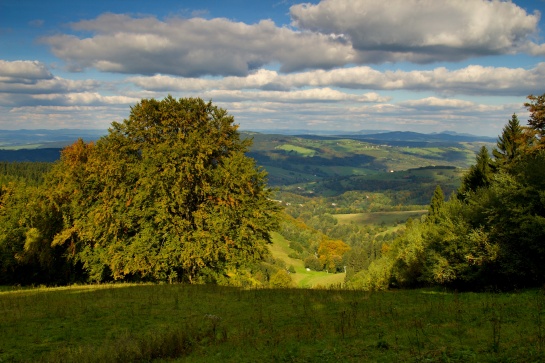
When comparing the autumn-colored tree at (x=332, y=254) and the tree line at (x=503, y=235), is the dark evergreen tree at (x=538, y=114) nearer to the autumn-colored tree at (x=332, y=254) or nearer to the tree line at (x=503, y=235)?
the tree line at (x=503, y=235)

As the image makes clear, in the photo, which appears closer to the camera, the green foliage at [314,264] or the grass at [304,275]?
the grass at [304,275]

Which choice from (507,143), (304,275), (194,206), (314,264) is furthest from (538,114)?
(314,264)

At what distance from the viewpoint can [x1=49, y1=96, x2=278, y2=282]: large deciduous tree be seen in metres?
29.7

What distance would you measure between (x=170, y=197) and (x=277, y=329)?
19.0 meters

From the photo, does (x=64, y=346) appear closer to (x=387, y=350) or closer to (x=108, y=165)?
(x=387, y=350)

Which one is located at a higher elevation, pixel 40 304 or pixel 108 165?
pixel 108 165

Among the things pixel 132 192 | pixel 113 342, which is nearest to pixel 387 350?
pixel 113 342

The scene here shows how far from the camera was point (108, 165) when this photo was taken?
31547 mm

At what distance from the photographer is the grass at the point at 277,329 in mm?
10086

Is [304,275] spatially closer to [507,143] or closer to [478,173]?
[478,173]

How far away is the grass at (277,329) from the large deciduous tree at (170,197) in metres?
8.74

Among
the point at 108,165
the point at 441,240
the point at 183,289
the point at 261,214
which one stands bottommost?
the point at 183,289

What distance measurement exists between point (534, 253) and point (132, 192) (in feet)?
101

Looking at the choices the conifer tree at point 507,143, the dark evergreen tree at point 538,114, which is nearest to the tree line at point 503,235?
the dark evergreen tree at point 538,114
